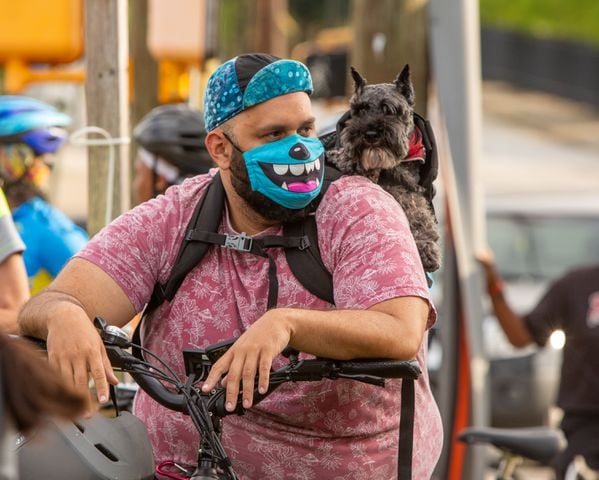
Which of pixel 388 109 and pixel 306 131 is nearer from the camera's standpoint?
pixel 306 131

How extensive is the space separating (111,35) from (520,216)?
7.63m

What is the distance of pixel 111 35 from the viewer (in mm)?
5371

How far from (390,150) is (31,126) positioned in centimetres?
238

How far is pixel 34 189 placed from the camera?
5.92 m

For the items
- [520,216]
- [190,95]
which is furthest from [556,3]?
[190,95]

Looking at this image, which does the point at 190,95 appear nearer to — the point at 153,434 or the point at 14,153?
the point at 14,153

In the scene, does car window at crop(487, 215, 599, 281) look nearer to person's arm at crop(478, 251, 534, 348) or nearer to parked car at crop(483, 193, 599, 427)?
parked car at crop(483, 193, 599, 427)

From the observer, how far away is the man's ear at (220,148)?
12.9 ft

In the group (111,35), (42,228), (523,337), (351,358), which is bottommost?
(523,337)

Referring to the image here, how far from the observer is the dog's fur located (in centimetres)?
389

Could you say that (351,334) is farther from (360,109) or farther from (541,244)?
(541,244)

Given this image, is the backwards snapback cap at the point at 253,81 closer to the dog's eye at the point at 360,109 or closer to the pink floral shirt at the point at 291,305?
the dog's eye at the point at 360,109

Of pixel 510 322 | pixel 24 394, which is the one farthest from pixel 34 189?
pixel 24 394

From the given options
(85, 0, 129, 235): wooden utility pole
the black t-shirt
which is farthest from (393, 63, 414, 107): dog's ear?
the black t-shirt
